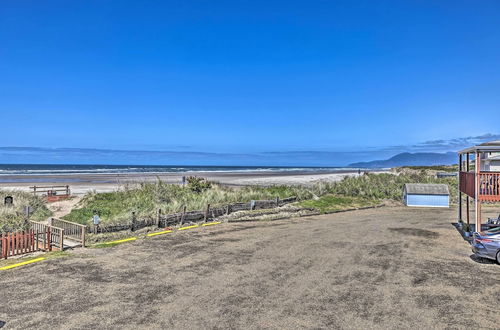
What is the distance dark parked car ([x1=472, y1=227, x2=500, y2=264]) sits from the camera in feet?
41.3

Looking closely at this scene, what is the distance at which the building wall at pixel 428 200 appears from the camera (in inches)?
1164

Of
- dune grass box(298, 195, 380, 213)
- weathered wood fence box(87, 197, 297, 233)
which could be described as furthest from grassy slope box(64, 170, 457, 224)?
weathered wood fence box(87, 197, 297, 233)

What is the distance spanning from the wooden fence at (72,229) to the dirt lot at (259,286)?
61.4 inches

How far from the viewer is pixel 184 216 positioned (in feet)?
65.9

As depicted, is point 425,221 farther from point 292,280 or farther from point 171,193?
point 171,193

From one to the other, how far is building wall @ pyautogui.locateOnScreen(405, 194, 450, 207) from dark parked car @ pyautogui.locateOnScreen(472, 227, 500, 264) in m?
17.6

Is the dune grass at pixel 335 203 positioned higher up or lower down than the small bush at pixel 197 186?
lower down

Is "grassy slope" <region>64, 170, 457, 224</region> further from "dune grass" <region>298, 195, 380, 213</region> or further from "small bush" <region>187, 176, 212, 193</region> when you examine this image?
"small bush" <region>187, 176, 212, 193</region>

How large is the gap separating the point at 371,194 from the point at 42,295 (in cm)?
2999

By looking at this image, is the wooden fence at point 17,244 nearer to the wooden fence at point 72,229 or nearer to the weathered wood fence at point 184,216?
the wooden fence at point 72,229

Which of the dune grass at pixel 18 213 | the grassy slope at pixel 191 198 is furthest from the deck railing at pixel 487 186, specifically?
the dune grass at pixel 18 213

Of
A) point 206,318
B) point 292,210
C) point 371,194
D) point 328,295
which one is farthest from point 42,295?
point 371,194

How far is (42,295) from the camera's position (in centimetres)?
924

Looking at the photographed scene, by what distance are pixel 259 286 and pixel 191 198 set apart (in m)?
18.1
